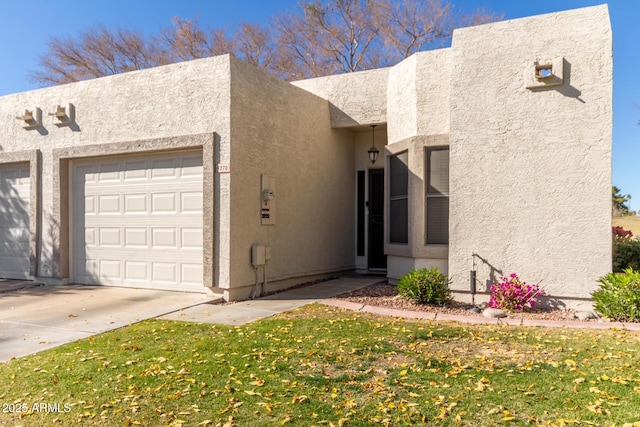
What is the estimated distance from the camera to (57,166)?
9.37m

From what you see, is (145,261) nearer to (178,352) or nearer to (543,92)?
(178,352)

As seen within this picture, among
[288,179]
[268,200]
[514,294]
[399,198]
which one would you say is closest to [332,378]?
[514,294]

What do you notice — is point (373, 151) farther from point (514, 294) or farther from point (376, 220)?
point (514, 294)

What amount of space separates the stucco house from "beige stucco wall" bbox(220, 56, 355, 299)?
0.13ft

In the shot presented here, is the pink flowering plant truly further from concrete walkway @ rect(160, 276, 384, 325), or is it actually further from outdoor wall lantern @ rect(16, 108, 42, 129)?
outdoor wall lantern @ rect(16, 108, 42, 129)

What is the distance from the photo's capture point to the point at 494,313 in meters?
6.66

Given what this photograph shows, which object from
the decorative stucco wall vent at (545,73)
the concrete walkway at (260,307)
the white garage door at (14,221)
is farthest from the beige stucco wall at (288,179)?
the white garage door at (14,221)

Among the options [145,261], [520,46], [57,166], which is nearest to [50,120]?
[57,166]

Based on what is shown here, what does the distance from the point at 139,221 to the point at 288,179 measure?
2.89m

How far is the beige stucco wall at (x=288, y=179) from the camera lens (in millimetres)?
7891

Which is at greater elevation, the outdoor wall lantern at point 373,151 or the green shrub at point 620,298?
the outdoor wall lantern at point 373,151

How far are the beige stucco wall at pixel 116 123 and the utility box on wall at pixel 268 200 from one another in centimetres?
88

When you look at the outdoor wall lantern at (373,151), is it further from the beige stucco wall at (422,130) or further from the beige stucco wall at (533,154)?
the beige stucco wall at (533,154)

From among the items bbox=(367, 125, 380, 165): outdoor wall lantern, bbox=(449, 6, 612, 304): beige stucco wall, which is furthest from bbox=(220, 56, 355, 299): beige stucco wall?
bbox=(449, 6, 612, 304): beige stucco wall
